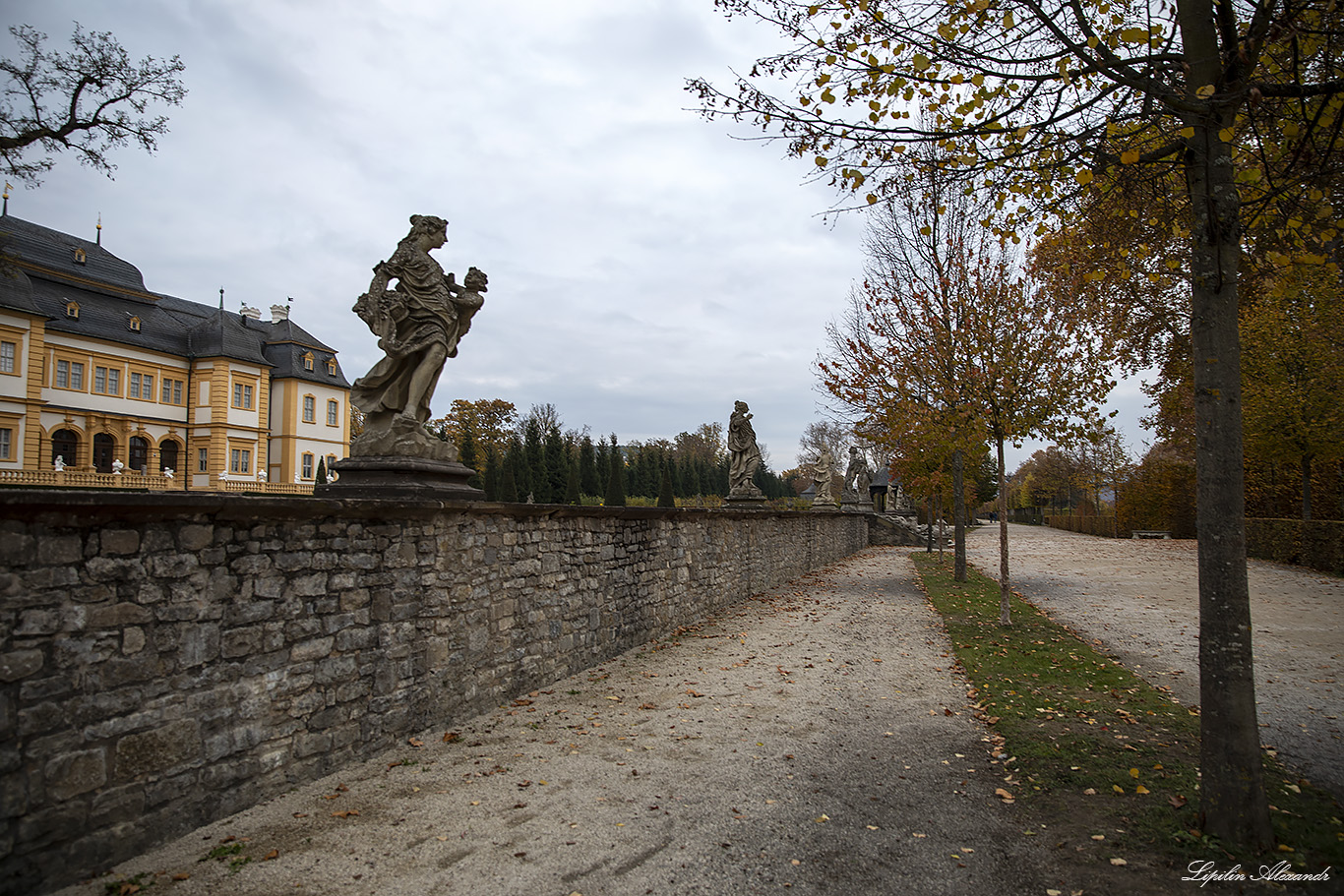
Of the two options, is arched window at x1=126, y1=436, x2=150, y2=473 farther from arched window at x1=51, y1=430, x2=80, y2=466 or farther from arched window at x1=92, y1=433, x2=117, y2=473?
arched window at x1=51, y1=430, x2=80, y2=466

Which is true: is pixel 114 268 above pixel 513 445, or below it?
above

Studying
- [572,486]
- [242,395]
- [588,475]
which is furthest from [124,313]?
[588,475]

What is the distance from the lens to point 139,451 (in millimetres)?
38344

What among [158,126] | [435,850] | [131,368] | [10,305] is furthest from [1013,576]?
[131,368]

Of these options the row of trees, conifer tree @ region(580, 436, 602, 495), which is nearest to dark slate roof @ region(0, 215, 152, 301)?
the row of trees

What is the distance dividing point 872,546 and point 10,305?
128 feet

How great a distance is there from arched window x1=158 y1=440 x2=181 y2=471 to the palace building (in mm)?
85

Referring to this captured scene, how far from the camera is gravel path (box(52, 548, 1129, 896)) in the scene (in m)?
3.20

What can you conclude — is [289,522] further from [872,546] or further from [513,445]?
[513,445]

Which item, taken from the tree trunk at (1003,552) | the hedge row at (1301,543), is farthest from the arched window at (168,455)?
the hedge row at (1301,543)

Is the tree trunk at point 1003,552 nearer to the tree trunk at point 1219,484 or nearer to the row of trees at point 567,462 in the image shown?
the tree trunk at point 1219,484

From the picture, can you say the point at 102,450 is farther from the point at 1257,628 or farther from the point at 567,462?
the point at 1257,628

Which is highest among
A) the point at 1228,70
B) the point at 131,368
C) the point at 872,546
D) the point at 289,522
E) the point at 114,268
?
the point at 114,268

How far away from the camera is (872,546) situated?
1336 inches
